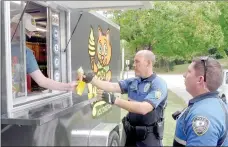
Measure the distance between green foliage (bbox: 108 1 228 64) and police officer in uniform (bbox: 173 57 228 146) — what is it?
8.05m

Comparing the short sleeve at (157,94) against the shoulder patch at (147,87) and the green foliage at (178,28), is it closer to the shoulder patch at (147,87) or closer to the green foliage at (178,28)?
the shoulder patch at (147,87)

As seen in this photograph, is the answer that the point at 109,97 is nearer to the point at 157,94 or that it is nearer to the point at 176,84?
the point at 157,94

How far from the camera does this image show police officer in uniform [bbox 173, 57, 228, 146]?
1814mm

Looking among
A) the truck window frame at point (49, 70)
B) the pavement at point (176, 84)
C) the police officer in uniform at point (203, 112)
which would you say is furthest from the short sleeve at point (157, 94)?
the pavement at point (176, 84)

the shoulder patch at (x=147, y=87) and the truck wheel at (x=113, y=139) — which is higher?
the shoulder patch at (x=147, y=87)

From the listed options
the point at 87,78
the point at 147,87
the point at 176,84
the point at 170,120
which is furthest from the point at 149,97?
the point at 176,84

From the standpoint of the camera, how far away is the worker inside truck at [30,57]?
102 inches

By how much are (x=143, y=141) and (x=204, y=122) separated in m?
1.70

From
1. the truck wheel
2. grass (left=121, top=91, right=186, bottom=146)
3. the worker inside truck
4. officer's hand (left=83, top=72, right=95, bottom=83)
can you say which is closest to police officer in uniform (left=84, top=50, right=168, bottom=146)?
officer's hand (left=83, top=72, right=95, bottom=83)

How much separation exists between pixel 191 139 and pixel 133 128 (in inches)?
63.4

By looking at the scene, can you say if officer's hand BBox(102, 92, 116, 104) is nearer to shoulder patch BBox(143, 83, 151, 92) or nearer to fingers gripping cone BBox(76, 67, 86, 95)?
fingers gripping cone BBox(76, 67, 86, 95)

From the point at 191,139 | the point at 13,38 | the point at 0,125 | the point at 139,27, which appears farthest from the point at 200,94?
the point at 139,27

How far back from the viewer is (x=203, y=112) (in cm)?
187

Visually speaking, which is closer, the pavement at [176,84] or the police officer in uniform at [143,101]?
the police officer in uniform at [143,101]
